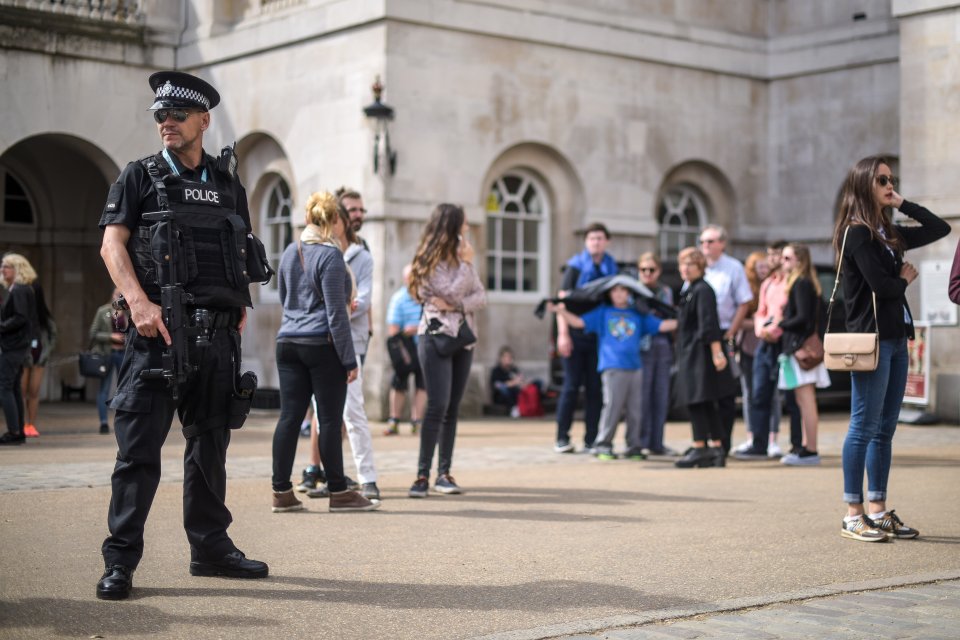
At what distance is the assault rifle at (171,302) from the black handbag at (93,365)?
31.4 feet

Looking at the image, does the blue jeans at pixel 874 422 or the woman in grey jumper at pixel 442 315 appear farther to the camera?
the woman in grey jumper at pixel 442 315

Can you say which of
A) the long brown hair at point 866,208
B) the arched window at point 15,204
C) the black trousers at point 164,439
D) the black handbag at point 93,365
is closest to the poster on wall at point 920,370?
the black handbag at point 93,365

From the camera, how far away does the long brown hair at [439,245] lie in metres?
9.41

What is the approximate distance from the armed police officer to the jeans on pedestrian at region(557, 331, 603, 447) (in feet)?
22.4

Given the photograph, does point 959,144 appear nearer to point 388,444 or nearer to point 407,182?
point 407,182

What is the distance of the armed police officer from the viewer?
19.4ft

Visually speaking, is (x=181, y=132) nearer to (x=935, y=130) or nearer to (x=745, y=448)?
(x=745, y=448)

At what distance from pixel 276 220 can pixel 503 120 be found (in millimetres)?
3928

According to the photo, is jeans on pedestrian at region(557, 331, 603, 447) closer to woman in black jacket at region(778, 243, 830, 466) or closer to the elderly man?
the elderly man

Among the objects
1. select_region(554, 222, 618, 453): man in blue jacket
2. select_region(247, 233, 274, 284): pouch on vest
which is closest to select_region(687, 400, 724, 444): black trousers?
select_region(554, 222, 618, 453): man in blue jacket

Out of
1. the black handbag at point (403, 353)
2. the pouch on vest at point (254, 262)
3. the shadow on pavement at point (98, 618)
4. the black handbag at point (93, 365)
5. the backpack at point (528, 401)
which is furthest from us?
the backpack at point (528, 401)

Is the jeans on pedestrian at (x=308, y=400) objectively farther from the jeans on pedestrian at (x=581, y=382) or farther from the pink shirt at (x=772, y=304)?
the pink shirt at (x=772, y=304)

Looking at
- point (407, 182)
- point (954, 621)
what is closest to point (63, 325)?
point (407, 182)

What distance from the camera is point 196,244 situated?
6.05 m
